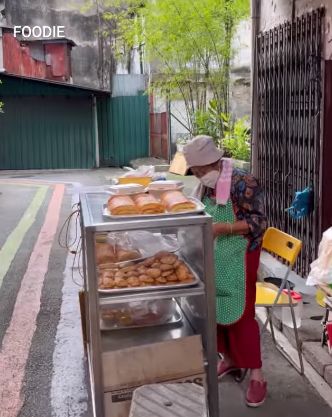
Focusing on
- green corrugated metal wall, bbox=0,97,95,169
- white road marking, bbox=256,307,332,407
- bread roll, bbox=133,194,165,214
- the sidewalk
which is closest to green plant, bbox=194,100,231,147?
green corrugated metal wall, bbox=0,97,95,169

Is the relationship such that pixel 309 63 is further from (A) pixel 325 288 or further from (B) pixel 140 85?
(B) pixel 140 85

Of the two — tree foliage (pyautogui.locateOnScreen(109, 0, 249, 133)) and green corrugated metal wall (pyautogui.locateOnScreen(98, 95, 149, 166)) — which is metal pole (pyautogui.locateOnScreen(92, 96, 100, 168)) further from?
tree foliage (pyautogui.locateOnScreen(109, 0, 249, 133))

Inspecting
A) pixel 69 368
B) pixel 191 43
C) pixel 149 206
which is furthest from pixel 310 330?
pixel 191 43

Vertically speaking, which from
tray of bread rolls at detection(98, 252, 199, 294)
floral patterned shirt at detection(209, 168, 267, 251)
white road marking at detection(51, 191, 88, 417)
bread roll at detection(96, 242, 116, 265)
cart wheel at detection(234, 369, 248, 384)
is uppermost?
floral patterned shirt at detection(209, 168, 267, 251)

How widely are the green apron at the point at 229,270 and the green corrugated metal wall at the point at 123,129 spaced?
18.3 m

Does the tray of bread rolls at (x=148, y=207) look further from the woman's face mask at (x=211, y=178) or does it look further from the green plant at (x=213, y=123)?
the green plant at (x=213, y=123)

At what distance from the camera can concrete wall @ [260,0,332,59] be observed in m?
5.41

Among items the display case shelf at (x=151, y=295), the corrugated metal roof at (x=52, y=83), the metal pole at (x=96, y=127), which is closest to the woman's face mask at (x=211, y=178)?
the display case shelf at (x=151, y=295)

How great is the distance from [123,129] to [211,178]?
1850cm

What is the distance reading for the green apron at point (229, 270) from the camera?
3506 mm

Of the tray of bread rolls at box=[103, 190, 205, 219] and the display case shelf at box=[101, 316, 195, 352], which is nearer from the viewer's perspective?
the tray of bread rolls at box=[103, 190, 205, 219]

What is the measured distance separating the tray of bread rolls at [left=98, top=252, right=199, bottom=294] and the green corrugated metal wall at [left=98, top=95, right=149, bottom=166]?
18.6m

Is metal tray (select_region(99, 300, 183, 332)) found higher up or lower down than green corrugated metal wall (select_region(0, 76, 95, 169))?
lower down

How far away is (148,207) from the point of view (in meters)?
3.12
